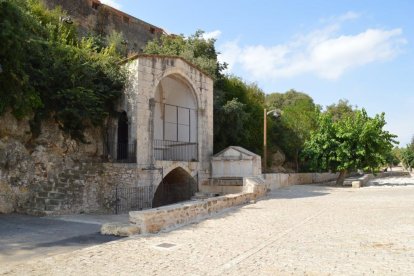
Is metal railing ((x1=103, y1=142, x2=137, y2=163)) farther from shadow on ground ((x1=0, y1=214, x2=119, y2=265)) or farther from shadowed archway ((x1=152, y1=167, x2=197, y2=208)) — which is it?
shadow on ground ((x1=0, y1=214, x2=119, y2=265))

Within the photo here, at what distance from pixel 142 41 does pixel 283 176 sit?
15.8m

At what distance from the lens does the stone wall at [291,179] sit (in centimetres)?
2034

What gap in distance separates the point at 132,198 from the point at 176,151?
4.93 metres

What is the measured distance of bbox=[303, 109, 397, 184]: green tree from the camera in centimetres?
2386

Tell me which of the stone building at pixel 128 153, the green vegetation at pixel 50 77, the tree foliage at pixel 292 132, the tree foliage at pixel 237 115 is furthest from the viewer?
the tree foliage at pixel 292 132

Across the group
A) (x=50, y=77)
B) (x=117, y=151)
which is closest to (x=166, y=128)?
(x=117, y=151)

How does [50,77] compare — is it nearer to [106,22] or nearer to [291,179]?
[106,22]

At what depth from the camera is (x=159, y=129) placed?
2031cm

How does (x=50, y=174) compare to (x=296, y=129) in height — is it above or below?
below

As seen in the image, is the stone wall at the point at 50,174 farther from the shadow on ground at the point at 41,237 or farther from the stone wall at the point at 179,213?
the stone wall at the point at 179,213

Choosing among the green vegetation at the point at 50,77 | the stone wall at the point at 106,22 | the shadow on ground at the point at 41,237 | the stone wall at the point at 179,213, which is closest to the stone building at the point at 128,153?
the green vegetation at the point at 50,77

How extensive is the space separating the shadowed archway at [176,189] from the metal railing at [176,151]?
86 cm

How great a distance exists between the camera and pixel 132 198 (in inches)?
579

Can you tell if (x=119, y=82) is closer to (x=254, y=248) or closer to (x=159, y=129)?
(x=159, y=129)
